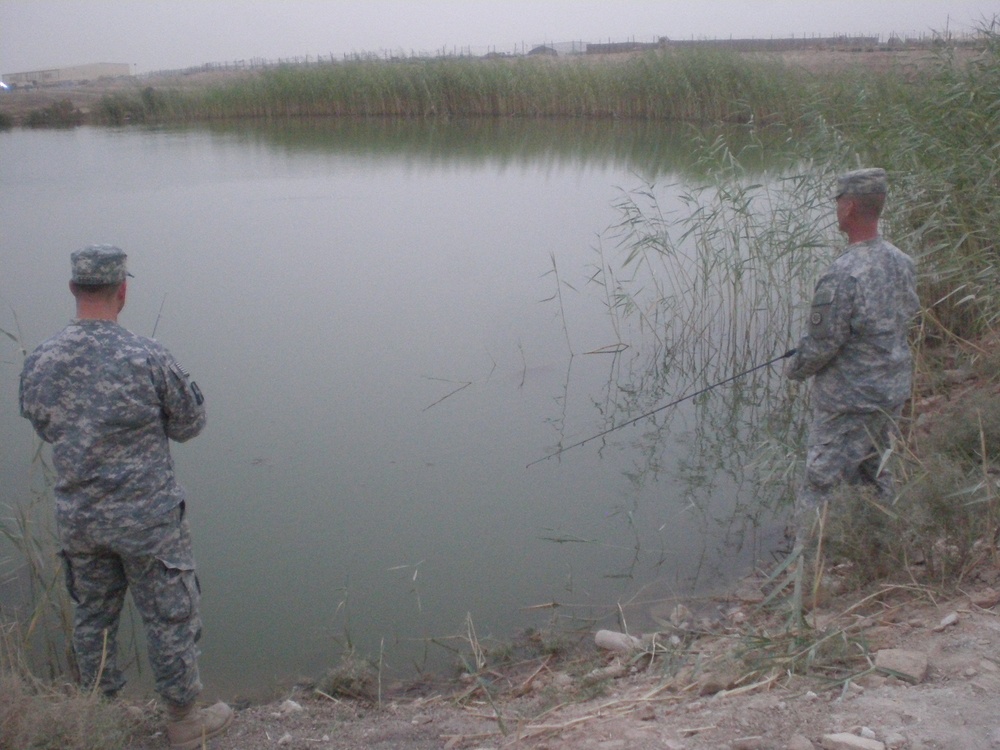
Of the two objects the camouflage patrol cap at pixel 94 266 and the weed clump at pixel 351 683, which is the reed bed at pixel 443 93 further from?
the camouflage patrol cap at pixel 94 266

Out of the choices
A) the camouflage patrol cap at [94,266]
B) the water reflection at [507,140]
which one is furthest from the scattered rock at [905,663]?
the water reflection at [507,140]

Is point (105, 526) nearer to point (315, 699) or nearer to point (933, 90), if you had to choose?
point (315, 699)

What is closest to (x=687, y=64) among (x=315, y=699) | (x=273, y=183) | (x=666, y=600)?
(x=273, y=183)

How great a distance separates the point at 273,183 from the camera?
49.1 ft

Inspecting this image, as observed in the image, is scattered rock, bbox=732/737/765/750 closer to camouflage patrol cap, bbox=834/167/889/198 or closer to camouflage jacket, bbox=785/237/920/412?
camouflage jacket, bbox=785/237/920/412

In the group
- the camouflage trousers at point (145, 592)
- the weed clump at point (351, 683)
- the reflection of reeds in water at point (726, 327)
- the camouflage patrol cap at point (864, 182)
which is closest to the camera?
the camouflage trousers at point (145, 592)

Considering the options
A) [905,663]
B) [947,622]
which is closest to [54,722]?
[905,663]

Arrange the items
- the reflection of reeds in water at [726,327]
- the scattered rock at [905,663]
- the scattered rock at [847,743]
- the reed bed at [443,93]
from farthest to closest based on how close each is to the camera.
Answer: the reed bed at [443,93], the reflection of reeds in water at [726,327], the scattered rock at [905,663], the scattered rock at [847,743]

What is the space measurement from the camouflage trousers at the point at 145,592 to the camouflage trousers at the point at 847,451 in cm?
237

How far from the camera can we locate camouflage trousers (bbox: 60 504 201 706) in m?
2.89

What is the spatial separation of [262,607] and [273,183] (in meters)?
11.5

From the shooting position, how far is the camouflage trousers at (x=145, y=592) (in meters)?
2.89

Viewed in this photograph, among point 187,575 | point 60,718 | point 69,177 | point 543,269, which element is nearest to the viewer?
point 60,718

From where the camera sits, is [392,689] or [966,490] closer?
[966,490]
